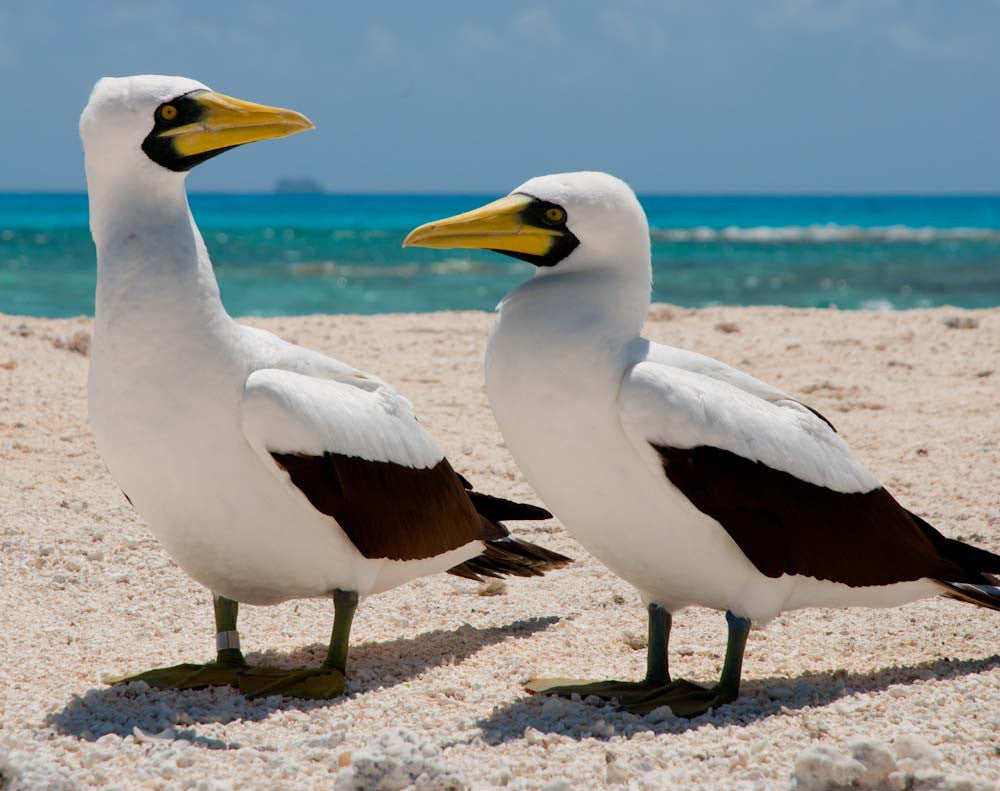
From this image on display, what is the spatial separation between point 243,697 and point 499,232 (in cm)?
154

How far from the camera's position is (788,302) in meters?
22.8

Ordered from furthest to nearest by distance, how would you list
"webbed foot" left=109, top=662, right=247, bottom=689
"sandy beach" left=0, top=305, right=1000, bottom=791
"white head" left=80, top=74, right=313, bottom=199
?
"webbed foot" left=109, top=662, right=247, bottom=689 → "white head" left=80, top=74, right=313, bottom=199 → "sandy beach" left=0, top=305, right=1000, bottom=791

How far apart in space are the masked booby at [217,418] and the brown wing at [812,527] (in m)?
0.91

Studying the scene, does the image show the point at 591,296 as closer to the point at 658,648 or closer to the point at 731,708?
the point at 658,648

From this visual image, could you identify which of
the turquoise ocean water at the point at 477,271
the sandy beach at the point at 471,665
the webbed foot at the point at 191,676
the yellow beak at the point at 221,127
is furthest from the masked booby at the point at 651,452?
the turquoise ocean water at the point at 477,271

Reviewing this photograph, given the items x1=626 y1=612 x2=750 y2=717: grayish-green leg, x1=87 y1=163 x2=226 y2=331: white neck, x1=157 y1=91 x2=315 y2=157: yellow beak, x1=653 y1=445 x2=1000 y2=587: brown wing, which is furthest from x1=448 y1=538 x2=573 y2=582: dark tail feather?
x1=157 y1=91 x2=315 y2=157: yellow beak

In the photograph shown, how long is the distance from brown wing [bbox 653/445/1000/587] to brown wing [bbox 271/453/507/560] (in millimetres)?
867

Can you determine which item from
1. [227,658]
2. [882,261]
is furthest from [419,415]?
[882,261]

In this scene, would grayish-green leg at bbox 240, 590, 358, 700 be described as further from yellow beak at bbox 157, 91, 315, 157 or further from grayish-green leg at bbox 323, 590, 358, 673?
yellow beak at bbox 157, 91, 315, 157

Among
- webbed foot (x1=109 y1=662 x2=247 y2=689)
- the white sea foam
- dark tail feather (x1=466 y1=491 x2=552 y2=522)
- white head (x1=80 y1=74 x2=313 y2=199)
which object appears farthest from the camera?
the white sea foam

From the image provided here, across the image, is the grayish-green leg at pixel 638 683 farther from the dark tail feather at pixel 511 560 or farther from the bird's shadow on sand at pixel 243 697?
the dark tail feather at pixel 511 560

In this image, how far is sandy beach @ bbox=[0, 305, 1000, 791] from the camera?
2.98 m

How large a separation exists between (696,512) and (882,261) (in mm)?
31622

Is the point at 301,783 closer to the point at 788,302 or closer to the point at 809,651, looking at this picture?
the point at 809,651
